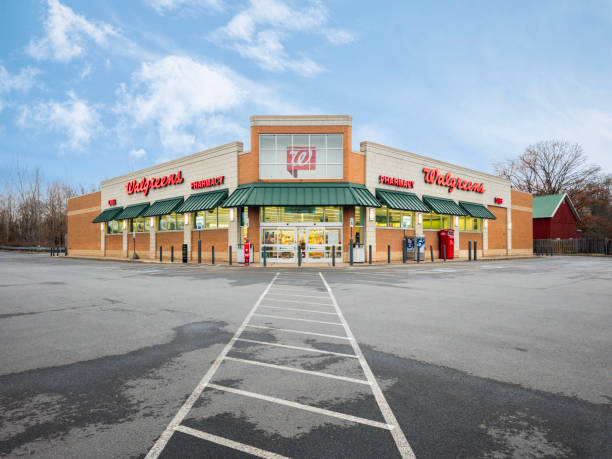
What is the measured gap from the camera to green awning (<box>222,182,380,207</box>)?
23.0 m

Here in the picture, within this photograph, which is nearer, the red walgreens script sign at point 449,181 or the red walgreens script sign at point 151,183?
the red walgreens script sign at point 449,181

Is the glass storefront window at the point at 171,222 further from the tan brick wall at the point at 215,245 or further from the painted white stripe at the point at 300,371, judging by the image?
the painted white stripe at the point at 300,371

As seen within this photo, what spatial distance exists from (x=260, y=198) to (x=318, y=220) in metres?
4.30

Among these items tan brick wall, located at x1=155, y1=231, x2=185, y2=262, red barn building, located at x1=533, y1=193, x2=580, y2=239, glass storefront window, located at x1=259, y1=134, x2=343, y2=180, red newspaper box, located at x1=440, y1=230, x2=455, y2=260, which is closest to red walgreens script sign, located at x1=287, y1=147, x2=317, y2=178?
glass storefront window, located at x1=259, y1=134, x2=343, y2=180

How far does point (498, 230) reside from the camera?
36.9 meters

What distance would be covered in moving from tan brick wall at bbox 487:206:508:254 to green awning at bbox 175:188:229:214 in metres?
26.2

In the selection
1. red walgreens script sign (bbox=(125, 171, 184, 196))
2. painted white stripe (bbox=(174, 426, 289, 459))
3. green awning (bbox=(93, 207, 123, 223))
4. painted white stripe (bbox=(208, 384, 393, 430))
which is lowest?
painted white stripe (bbox=(208, 384, 393, 430))

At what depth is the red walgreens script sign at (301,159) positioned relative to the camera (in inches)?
982

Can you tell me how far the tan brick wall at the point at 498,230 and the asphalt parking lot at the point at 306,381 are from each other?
29998mm

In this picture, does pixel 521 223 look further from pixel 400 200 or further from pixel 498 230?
pixel 400 200

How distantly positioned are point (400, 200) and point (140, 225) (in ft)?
78.6

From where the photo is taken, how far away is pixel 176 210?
28.9m

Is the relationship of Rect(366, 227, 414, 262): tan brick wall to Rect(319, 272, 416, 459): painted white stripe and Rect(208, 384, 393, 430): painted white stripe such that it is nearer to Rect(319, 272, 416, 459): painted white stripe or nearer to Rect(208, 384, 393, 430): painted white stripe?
Rect(319, 272, 416, 459): painted white stripe

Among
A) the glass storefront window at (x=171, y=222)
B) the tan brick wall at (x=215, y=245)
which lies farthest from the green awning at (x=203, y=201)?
the tan brick wall at (x=215, y=245)
